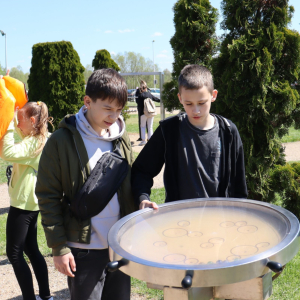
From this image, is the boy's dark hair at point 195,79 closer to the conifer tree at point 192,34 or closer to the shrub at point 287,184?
the shrub at point 287,184

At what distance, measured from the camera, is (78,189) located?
6.80 feet

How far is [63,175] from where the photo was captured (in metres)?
2.05

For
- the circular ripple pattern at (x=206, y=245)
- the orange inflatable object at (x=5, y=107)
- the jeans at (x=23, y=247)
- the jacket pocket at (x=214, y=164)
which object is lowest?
the jeans at (x=23, y=247)

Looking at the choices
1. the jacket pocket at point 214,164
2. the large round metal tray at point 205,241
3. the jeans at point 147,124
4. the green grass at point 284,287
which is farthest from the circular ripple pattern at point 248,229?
the jeans at point 147,124

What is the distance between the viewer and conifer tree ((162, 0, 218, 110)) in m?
5.52

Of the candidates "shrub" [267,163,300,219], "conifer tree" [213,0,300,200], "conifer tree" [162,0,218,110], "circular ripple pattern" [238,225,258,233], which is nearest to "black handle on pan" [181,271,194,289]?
"circular ripple pattern" [238,225,258,233]

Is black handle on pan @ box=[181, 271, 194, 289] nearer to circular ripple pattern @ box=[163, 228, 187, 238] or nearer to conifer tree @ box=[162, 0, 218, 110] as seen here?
circular ripple pattern @ box=[163, 228, 187, 238]

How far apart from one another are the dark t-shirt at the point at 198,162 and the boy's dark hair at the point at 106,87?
1.34 ft

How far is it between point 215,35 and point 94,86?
170 inches

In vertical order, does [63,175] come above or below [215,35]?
below

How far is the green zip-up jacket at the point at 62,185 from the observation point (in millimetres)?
2012

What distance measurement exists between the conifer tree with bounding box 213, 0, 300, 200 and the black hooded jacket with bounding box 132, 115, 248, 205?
6.61 feet

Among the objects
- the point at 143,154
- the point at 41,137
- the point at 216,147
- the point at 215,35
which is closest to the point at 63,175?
the point at 143,154

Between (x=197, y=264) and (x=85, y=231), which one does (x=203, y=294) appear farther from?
(x=85, y=231)
